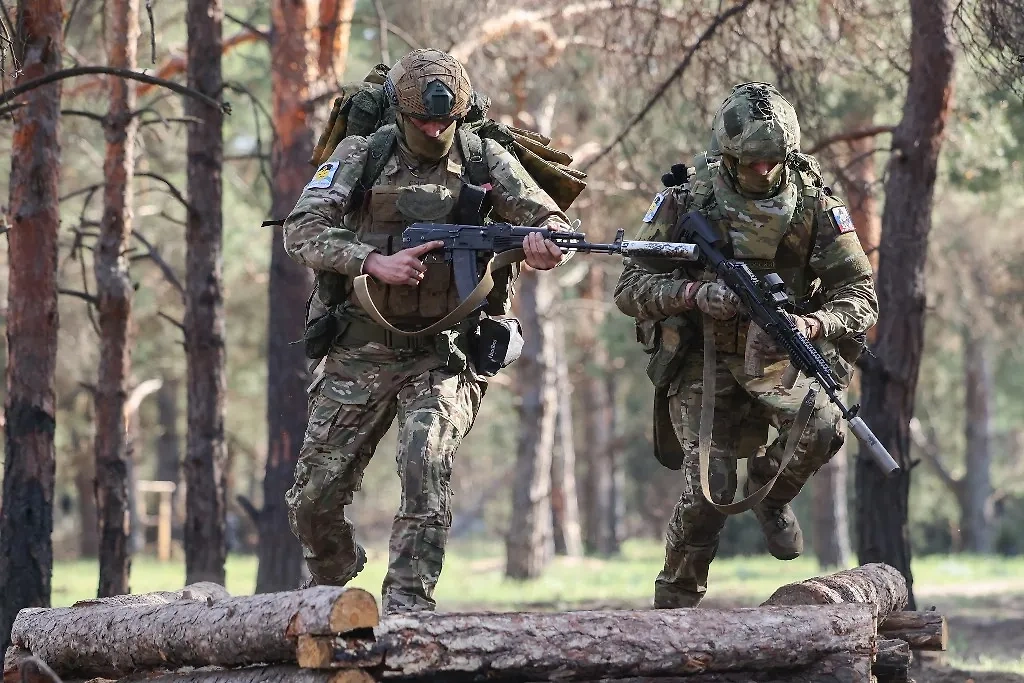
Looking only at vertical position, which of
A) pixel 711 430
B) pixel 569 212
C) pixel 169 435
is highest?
pixel 569 212

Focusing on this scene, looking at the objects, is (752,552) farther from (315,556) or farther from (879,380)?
(315,556)

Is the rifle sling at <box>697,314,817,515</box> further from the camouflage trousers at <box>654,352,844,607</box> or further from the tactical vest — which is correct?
the tactical vest

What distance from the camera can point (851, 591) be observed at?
23.4 feet

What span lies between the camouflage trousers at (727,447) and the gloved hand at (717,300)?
1.30ft

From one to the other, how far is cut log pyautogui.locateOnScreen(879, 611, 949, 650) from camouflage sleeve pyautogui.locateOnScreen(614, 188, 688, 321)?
2.07 m

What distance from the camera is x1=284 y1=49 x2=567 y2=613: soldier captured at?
6.81 metres

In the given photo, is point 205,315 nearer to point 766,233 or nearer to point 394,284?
point 394,284

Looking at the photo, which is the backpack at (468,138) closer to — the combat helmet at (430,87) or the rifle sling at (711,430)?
the combat helmet at (430,87)

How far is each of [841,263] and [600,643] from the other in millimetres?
2706

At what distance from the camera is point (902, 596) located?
8.15 metres

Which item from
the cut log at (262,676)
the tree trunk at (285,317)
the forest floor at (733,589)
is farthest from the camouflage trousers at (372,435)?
the tree trunk at (285,317)

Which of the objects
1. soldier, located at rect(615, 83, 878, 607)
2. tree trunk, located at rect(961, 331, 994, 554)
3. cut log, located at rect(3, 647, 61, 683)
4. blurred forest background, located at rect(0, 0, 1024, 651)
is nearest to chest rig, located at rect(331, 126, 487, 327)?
blurred forest background, located at rect(0, 0, 1024, 651)

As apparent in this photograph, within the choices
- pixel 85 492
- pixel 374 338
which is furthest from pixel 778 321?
pixel 85 492

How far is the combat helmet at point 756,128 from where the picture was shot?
23.4 feet
